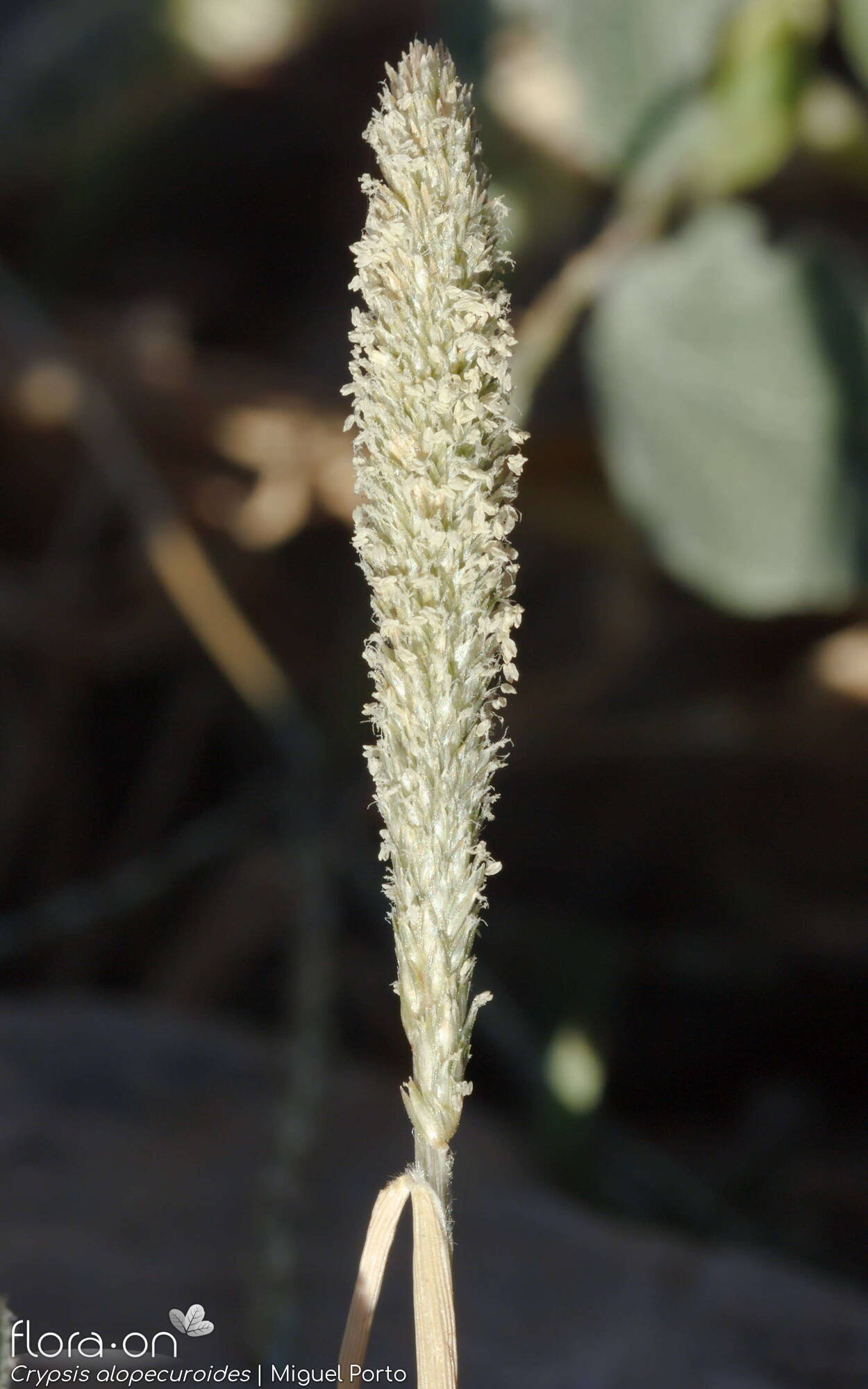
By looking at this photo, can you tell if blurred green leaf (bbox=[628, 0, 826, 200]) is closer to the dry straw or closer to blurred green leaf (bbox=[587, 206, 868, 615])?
blurred green leaf (bbox=[587, 206, 868, 615])

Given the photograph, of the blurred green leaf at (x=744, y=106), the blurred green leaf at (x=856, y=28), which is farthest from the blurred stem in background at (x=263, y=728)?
the blurred green leaf at (x=856, y=28)

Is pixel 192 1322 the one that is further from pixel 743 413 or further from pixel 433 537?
pixel 743 413

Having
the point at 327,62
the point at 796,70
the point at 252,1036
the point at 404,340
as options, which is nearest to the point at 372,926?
the point at 252,1036

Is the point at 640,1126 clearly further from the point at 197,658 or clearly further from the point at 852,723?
the point at 197,658

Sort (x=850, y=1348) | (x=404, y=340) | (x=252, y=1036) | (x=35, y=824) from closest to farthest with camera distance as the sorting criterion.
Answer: (x=404, y=340)
(x=850, y=1348)
(x=252, y=1036)
(x=35, y=824)

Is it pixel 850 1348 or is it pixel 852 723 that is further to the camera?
pixel 852 723

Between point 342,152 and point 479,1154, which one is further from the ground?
point 342,152

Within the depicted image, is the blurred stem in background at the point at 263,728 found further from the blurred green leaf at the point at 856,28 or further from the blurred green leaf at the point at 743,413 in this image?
the blurred green leaf at the point at 856,28
